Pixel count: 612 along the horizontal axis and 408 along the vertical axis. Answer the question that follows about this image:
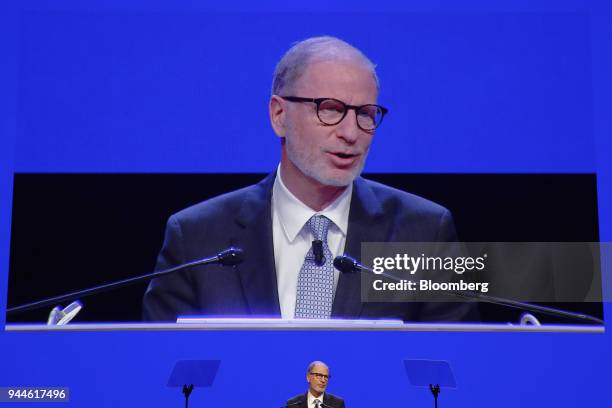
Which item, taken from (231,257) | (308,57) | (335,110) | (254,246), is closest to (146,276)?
(231,257)

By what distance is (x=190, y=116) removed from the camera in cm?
454

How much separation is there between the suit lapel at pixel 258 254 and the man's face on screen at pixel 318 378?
1.32 feet

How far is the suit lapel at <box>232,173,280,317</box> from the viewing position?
429 cm

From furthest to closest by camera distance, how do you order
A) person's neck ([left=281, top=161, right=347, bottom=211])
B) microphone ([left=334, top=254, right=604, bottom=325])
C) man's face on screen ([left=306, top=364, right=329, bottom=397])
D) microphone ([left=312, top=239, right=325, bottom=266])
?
person's neck ([left=281, top=161, right=347, bottom=211]) < microphone ([left=312, top=239, right=325, bottom=266]) < microphone ([left=334, top=254, right=604, bottom=325]) < man's face on screen ([left=306, top=364, right=329, bottom=397])

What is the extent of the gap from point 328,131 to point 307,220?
0.50 m

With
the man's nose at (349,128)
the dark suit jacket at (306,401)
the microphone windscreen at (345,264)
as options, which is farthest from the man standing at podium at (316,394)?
the man's nose at (349,128)

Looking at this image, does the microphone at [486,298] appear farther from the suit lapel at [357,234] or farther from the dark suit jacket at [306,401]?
the dark suit jacket at [306,401]

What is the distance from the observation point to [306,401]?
4102mm

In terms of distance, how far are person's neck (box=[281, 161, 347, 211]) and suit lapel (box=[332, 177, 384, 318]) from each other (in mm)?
135

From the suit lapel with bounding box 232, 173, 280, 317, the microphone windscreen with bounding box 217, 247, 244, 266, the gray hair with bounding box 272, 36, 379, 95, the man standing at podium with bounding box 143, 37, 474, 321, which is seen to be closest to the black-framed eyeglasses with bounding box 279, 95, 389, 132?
the man standing at podium with bounding box 143, 37, 474, 321

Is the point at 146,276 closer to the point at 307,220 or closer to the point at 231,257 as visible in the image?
the point at 231,257

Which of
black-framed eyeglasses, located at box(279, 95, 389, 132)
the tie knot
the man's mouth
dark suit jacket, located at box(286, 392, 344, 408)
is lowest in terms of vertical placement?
dark suit jacket, located at box(286, 392, 344, 408)

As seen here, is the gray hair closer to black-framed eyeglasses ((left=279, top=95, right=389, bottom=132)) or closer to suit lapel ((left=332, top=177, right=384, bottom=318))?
black-framed eyeglasses ((left=279, top=95, right=389, bottom=132))

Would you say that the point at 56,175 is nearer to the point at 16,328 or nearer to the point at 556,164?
the point at 16,328
